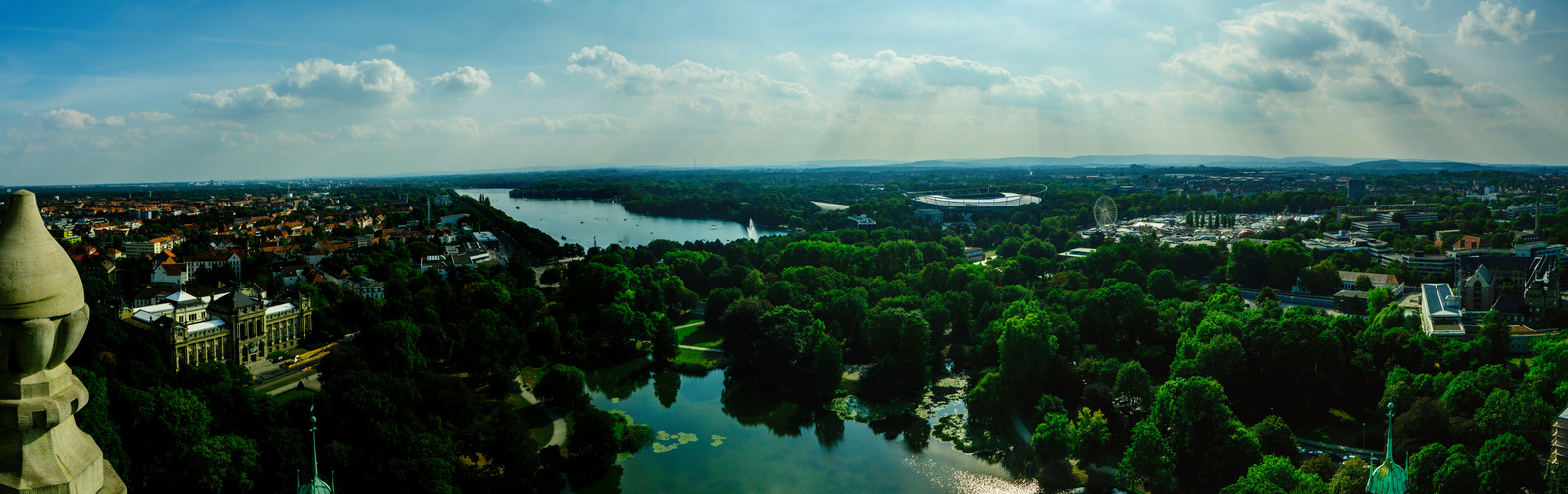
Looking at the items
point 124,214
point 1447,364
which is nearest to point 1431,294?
point 1447,364

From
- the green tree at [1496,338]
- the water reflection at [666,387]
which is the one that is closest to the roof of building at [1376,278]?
the green tree at [1496,338]

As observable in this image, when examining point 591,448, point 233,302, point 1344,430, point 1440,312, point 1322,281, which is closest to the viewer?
point 591,448

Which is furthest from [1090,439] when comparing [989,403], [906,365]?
[906,365]

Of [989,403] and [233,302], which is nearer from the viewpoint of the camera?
[989,403]

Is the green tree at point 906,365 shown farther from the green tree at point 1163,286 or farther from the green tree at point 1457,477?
the green tree at point 1163,286

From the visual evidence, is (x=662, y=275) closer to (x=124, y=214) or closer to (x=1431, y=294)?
(x=1431, y=294)

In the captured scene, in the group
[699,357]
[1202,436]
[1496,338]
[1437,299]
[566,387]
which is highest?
[1437,299]

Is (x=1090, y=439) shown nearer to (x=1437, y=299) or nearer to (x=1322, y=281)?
(x=1437, y=299)
